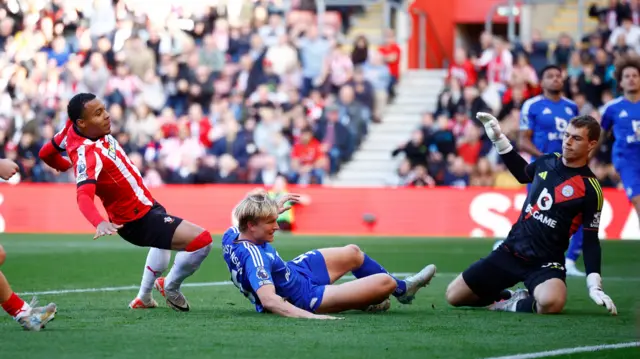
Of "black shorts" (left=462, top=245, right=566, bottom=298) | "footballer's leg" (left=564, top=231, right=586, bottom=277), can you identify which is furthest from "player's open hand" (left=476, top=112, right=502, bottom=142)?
"footballer's leg" (left=564, top=231, right=586, bottom=277)

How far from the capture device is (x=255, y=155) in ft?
77.0

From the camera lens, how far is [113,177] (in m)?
9.16

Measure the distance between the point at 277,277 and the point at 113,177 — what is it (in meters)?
1.63

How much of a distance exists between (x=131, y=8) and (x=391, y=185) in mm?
8921

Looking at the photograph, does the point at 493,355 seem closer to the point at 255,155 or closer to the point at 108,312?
the point at 108,312

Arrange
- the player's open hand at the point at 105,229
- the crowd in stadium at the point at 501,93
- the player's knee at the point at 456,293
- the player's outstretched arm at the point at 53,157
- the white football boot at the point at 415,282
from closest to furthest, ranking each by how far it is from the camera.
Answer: the player's open hand at the point at 105,229 → the white football boot at the point at 415,282 → the player's outstretched arm at the point at 53,157 → the player's knee at the point at 456,293 → the crowd in stadium at the point at 501,93

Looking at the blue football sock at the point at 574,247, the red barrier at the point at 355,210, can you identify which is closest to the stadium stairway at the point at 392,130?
the red barrier at the point at 355,210

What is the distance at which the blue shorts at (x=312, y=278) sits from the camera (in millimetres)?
8570

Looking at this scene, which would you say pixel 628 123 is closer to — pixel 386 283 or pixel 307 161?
pixel 386 283

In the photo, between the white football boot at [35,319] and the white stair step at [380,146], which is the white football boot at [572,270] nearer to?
the white football boot at [35,319]

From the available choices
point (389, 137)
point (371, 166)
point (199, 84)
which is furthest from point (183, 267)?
point (199, 84)

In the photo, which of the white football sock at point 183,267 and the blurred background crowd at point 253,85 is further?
the blurred background crowd at point 253,85

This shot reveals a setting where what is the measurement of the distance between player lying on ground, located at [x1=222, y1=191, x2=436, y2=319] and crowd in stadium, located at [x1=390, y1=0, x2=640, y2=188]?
12244mm

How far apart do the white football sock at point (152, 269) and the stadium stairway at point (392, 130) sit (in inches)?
552
